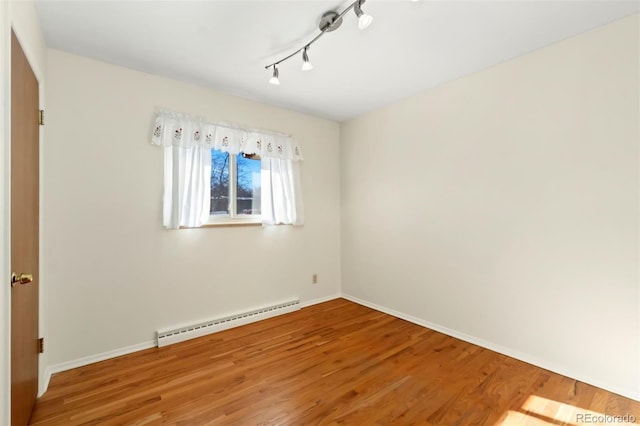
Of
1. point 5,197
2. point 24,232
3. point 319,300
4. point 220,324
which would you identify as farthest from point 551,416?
point 24,232

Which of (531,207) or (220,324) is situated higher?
(531,207)

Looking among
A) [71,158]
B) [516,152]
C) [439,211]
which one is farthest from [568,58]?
[71,158]

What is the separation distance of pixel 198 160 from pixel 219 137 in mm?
335

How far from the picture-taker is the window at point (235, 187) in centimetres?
299

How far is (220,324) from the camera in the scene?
113 inches

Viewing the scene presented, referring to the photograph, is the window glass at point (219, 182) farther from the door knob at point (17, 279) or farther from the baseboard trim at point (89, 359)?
the door knob at point (17, 279)

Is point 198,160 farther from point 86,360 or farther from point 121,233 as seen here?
point 86,360

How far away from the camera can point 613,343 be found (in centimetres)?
190

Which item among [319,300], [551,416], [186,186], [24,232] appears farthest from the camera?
[319,300]

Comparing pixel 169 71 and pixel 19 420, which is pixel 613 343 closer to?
pixel 19 420

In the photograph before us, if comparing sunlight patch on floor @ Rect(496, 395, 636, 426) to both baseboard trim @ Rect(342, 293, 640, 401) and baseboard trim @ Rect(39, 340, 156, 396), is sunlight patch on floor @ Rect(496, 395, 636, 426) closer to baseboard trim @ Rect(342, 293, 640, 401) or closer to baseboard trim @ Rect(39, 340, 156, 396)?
baseboard trim @ Rect(342, 293, 640, 401)

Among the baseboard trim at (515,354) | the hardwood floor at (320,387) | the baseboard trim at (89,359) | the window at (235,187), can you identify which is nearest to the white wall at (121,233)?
the baseboard trim at (89,359)

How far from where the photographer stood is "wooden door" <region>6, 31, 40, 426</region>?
134cm

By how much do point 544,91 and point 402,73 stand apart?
1116 mm
